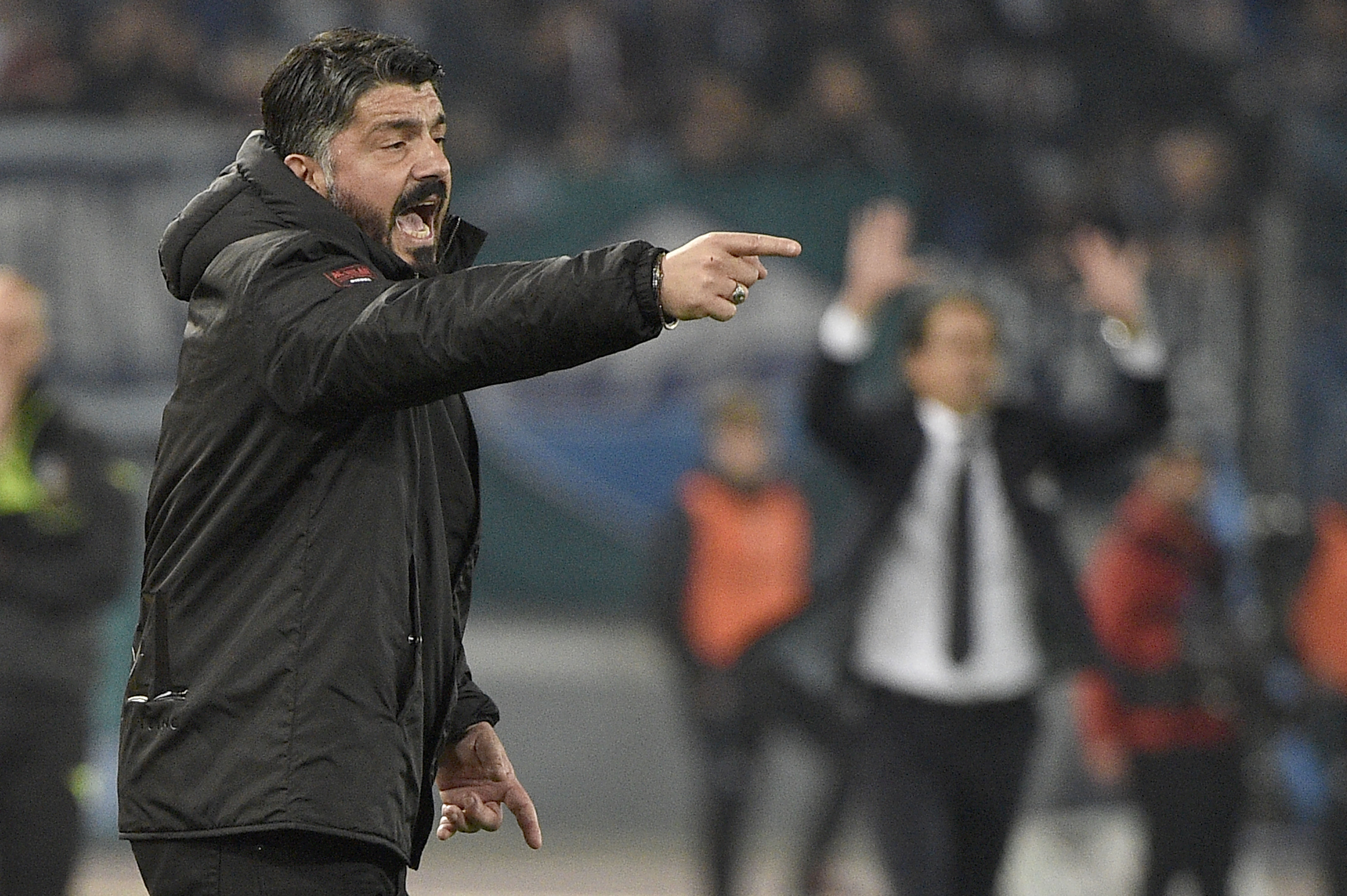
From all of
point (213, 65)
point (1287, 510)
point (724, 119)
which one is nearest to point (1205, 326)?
point (1287, 510)

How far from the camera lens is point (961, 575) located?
548 cm

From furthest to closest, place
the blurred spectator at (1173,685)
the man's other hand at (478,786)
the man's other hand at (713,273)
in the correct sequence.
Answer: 1. the blurred spectator at (1173,685)
2. the man's other hand at (478,786)
3. the man's other hand at (713,273)

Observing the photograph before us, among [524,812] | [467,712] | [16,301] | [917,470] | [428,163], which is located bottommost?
[917,470]

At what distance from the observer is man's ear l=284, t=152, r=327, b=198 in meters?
2.67

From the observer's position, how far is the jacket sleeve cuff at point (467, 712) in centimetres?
296

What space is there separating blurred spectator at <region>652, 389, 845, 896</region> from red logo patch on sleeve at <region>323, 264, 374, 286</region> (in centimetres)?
523

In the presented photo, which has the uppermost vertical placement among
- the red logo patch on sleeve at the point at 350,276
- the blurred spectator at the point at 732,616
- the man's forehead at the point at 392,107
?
the man's forehead at the point at 392,107

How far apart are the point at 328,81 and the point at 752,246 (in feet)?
2.14

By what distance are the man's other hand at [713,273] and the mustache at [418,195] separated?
1.52 feet

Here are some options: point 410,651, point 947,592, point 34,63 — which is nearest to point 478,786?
point 410,651

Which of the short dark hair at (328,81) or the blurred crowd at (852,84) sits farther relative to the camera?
the blurred crowd at (852,84)

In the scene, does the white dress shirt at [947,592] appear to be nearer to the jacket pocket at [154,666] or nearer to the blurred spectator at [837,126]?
the blurred spectator at [837,126]

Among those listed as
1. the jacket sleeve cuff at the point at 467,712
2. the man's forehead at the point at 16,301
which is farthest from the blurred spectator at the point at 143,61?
the jacket sleeve cuff at the point at 467,712

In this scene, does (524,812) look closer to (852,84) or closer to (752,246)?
(752,246)
